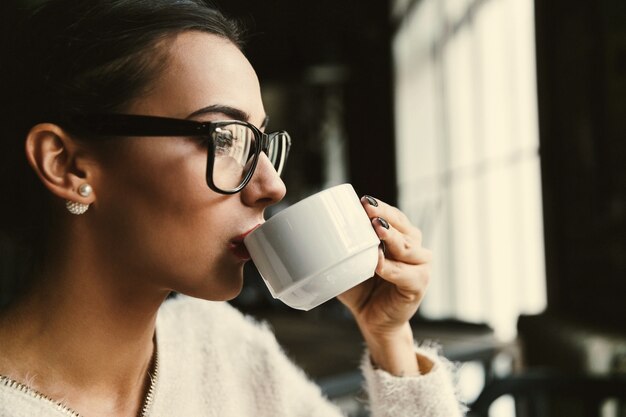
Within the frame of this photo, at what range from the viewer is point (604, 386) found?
1.59 metres

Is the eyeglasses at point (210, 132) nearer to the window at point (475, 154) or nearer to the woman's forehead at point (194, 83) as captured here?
the woman's forehead at point (194, 83)

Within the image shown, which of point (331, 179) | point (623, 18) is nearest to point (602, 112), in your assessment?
point (623, 18)

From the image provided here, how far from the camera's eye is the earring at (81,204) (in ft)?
2.97

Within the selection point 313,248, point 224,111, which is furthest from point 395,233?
point 224,111

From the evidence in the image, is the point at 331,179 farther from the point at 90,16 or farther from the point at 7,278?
the point at 90,16

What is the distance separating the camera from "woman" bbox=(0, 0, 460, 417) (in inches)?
34.9

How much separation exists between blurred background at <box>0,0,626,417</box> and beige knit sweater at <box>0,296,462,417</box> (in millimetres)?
327

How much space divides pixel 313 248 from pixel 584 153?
2.45m

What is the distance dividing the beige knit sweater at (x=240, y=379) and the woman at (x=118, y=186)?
0.43ft

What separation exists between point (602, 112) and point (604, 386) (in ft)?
5.05

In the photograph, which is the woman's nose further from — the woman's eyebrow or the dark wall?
the dark wall

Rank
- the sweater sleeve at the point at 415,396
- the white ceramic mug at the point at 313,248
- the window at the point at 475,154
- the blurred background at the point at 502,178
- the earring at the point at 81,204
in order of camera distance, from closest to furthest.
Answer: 1. the white ceramic mug at the point at 313,248
2. the earring at the point at 81,204
3. the sweater sleeve at the point at 415,396
4. the blurred background at the point at 502,178
5. the window at the point at 475,154

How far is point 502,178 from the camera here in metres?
3.99

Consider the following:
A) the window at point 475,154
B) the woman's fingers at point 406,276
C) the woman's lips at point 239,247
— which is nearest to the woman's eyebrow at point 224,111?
the woman's lips at point 239,247
